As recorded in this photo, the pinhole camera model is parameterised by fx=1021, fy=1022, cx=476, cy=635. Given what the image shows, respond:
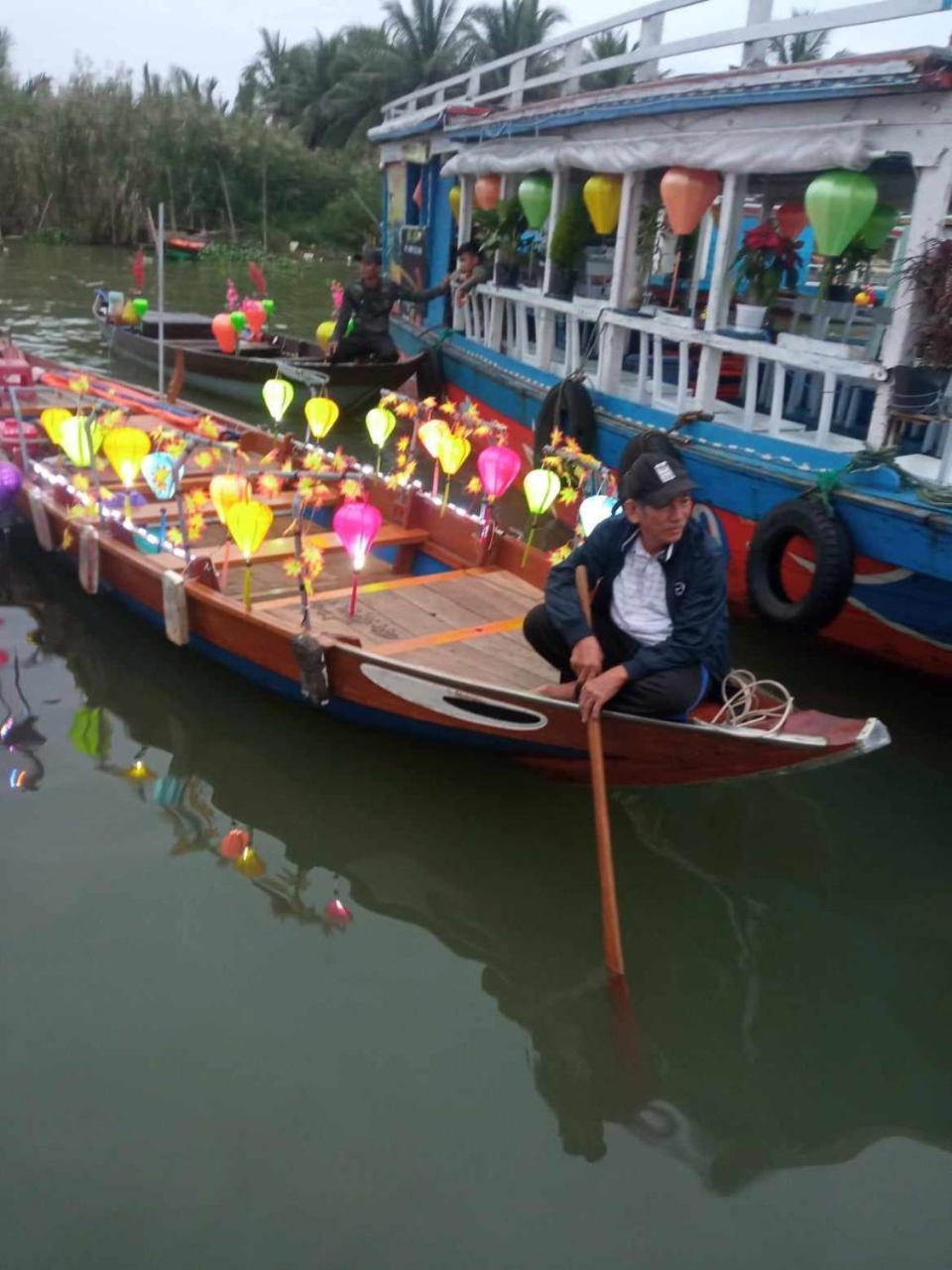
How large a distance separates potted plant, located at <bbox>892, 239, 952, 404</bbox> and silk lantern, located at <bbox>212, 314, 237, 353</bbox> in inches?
284

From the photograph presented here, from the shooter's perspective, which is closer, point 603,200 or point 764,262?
point 764,262

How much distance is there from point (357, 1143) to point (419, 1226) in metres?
0.28

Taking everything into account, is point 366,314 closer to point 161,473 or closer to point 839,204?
point 161,473

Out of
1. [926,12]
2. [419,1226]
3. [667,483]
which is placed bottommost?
[419,1226]

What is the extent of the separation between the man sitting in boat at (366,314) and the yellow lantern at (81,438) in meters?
5.15

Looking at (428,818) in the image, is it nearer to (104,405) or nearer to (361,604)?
(361,604)

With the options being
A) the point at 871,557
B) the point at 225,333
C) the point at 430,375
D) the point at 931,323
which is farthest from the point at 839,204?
the point at 225,333

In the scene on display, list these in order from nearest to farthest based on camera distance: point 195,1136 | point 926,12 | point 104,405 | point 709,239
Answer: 1. point 195,1136
2. point 926,12
3. point 104,405
4. point 709,239

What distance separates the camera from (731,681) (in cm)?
364

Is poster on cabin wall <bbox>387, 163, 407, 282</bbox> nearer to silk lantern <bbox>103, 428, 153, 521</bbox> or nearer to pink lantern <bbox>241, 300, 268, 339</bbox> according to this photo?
pink lantern <bbox>241, 300, 268, 339</bbox>

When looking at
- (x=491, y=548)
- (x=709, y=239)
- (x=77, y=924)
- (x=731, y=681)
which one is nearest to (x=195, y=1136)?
(x=77, y=924)

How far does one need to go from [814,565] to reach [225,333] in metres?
7.33

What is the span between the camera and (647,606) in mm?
3516

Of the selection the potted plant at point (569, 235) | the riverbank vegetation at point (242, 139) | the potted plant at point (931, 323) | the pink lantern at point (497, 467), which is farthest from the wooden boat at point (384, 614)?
the riverbank vegetation at point (242, 139)
